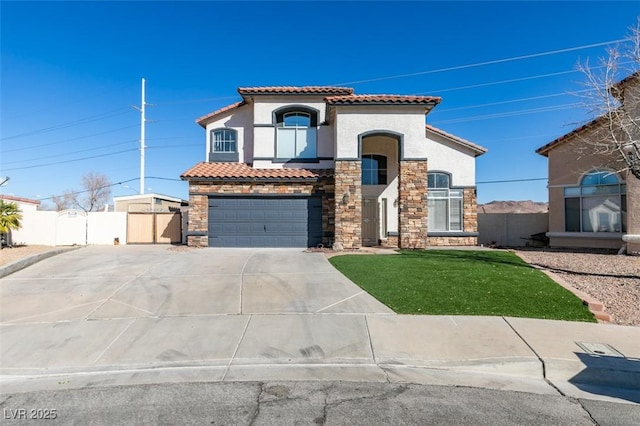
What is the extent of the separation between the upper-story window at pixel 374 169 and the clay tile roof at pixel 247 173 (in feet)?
7.29

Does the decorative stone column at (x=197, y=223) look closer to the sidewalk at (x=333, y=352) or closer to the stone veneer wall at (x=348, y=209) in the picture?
the stone veneer wall at (x=348, y=209)

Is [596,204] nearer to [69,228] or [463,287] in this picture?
[463,287]

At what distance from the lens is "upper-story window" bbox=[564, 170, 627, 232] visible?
14.6 m

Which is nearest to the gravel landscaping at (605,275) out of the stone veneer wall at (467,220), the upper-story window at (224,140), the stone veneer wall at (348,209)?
the stone veneer wall at (467,220)

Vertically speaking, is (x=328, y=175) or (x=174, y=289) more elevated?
(x=328, y=175)

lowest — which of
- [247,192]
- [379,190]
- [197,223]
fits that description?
[197,223]

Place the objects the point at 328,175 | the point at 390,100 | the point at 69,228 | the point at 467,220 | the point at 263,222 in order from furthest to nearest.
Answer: the point at 69,228
the point at 467,220
the point at 328,175
the point at 263,222
the point at 390,100

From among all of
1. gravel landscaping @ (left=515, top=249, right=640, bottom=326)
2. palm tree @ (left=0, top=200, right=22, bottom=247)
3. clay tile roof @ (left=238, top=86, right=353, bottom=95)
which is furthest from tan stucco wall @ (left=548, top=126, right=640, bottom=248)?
palm tree @ (left=0, top=200, right=22, bottom=247)

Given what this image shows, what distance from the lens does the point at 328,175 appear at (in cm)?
1616

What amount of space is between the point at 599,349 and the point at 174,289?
8286mm

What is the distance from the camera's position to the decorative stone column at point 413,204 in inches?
603

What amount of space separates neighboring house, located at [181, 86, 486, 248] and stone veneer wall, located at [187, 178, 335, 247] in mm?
43

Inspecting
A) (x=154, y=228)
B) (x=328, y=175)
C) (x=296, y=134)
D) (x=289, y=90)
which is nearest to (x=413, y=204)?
(x=328, y=175)

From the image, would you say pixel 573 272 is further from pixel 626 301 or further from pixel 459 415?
pixel 459 415
